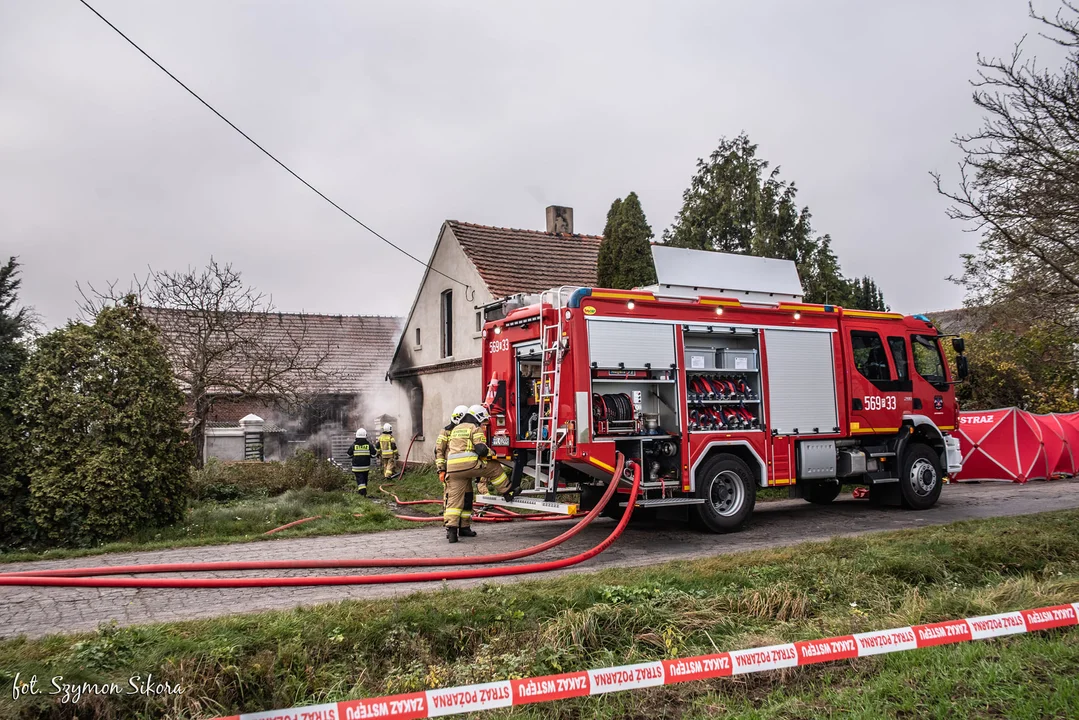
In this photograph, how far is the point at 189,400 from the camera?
52.6 feet

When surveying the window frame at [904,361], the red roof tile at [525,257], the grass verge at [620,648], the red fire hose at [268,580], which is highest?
the red roof tile at [525,257]

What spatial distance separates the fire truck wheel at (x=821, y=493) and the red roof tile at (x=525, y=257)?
7.65m

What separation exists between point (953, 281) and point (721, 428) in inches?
290

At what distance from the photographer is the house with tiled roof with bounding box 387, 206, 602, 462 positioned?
61.2 feet

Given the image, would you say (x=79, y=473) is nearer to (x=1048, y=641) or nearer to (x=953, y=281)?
(x=1048, y=641)

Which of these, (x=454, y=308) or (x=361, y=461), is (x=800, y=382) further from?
(x=454, y=308)

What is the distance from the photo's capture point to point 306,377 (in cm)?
1980

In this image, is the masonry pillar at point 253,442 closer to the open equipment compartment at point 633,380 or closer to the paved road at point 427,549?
the paved road at point 427,549

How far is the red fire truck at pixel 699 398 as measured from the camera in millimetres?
9266

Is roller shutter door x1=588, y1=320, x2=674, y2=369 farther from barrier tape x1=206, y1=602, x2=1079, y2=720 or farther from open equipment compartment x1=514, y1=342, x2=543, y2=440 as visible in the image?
barrier tape x1=206, y1=602, x2=1079, y2=720

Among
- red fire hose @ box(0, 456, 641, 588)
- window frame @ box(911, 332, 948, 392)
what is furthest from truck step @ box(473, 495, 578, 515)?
window frame @ box(911, 332, 948, 392)

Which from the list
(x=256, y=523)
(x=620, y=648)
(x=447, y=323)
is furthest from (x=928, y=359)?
(x=447, y=323)

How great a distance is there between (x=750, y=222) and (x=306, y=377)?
12647 millimetres

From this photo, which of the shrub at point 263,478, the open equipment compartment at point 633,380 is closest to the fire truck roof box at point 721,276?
the open equipment compartment at point 633,380
